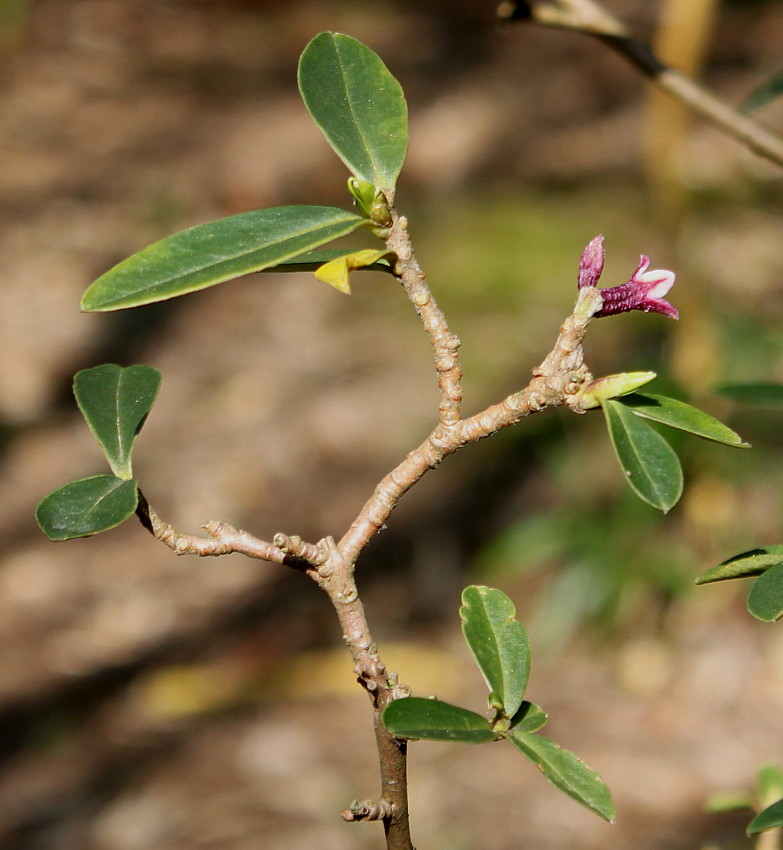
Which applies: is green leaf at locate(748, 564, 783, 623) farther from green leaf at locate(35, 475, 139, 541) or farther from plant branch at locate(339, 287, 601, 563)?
green leaf at locate(35, 475, 139, 541)

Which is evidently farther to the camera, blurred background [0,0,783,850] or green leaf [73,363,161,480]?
blurred background [0,0,783,850]

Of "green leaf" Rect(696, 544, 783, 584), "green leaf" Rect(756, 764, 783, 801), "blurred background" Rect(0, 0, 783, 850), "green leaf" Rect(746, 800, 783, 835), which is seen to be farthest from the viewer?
"blurred background" Rect(0, 0, 783, 850)

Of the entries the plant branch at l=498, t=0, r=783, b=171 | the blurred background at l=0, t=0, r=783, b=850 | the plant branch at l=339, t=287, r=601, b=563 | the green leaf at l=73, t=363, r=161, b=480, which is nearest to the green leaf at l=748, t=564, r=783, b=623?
the plant branch at l=339, t=287, r=601, b=563

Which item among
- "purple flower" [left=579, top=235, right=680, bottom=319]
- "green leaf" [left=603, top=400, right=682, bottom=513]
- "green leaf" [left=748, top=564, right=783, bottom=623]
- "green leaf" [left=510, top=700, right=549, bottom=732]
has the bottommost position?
"green leaf" [left=510, top=700, right=549, bottom=732]

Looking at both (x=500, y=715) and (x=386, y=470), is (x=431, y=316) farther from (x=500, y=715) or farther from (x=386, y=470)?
(x=386, y=470)

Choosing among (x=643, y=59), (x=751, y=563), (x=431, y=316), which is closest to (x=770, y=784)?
(x=751, y=563)

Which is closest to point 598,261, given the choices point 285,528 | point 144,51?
point 285,528

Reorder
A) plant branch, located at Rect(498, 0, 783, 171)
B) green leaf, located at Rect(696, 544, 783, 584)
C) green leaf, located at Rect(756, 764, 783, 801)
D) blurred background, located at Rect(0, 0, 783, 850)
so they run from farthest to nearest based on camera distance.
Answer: blurred background, located at Rect(0, 0, 783, 850)
plant branch, located at Rect(498, 0, 783, 171)
green leaf, located at Rect(756, 764, 783, 801)
green leaf, located at Rect(696, 544, 783, 584)
